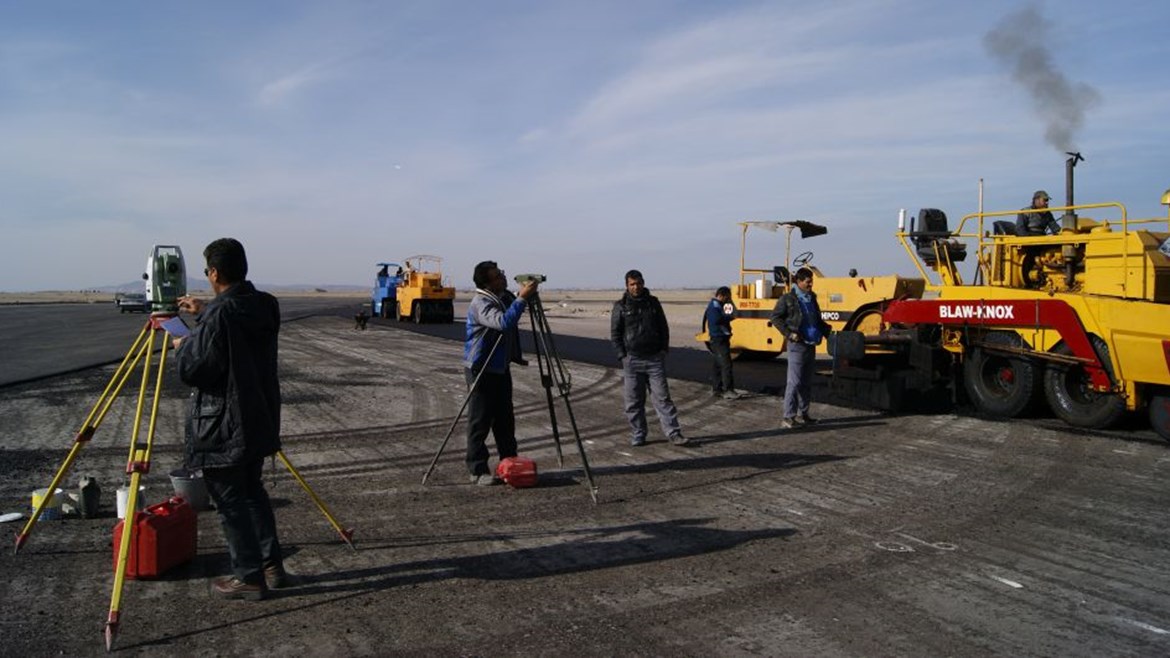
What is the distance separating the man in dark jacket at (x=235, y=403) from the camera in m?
4.34

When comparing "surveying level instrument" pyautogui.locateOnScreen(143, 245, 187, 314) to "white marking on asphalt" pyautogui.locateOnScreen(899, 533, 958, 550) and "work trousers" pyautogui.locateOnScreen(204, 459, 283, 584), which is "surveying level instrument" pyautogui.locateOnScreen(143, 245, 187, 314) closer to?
"work trousers" pyautogui.locateOnScreen(204, 459, 283, 584)

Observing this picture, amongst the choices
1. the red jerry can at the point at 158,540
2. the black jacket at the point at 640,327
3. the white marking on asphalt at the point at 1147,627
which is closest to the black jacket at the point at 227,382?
the red jerry can at the point at 158,540

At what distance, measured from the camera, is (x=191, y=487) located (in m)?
6.19

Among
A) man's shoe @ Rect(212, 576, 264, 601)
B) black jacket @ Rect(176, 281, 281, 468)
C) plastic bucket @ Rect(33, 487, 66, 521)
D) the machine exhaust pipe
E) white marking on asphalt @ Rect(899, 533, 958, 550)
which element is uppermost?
the machine exhaust pipe

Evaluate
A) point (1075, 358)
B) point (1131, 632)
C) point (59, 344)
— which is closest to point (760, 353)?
point (1075, 358)

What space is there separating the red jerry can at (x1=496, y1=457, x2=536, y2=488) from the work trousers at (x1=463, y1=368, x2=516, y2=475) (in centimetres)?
21

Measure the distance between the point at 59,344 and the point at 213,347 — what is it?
21.2 m

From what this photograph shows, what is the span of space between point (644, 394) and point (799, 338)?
7.46 feet

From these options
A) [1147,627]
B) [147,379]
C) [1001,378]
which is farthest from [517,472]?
[1001,378]

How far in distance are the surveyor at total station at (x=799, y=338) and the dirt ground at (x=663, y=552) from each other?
0.49m

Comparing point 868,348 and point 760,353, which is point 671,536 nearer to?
point 868,348

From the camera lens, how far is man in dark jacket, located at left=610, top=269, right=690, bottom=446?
9148 millimetres

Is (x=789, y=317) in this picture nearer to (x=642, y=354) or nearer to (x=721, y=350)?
(x=642, y=354)

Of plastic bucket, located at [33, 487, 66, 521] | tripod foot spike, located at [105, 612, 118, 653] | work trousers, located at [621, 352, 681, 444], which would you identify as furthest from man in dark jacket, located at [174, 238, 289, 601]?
work trousers, located at [621, 352, 681, 444]
